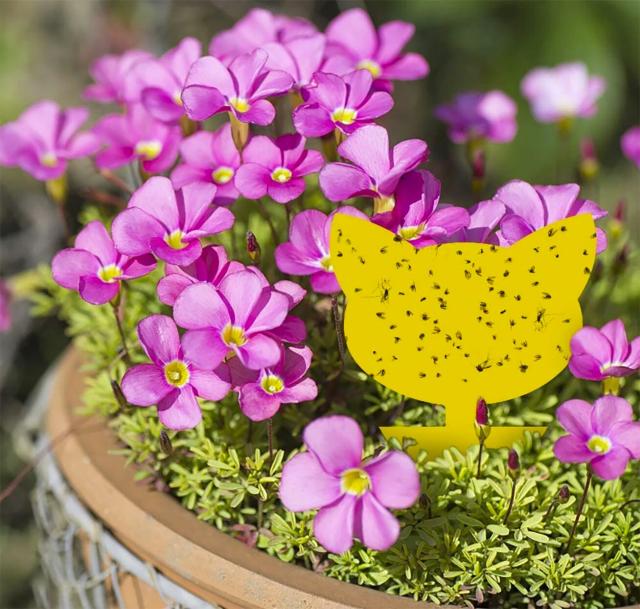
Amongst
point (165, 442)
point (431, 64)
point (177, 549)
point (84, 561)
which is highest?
point (165, 442)

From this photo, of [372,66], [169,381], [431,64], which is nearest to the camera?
[169,381]

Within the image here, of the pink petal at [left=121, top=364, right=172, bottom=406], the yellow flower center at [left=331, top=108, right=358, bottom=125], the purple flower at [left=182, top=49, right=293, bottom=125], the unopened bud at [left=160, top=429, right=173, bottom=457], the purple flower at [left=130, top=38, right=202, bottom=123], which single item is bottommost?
the unopened bud at [left=160, top=429, right=173, bottom=457]

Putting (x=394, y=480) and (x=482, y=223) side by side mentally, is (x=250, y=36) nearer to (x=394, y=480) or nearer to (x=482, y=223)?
(x=482, y=223)

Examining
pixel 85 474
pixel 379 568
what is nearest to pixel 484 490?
pixel 379 568

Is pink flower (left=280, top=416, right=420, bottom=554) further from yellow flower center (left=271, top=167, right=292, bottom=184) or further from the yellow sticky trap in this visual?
yellow flower center (left=271, top=167, right=292, bottom=184)

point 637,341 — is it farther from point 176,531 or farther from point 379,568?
point 176,531

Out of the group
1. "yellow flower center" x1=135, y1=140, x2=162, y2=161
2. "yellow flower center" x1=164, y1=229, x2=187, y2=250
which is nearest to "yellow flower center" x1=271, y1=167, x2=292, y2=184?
"yellow flower center" x1=164, y1=229, x2=187, y2=250

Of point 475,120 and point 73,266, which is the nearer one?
point 73,266

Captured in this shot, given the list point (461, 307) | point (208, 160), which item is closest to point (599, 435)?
point (461, 307)
